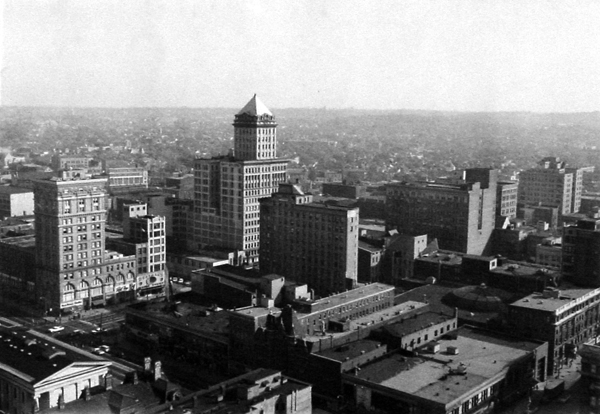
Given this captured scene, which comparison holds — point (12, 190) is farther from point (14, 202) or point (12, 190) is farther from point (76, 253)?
point (76, 253)

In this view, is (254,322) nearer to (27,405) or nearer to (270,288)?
(270,288)

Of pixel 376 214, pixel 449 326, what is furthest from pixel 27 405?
pixel 376 214

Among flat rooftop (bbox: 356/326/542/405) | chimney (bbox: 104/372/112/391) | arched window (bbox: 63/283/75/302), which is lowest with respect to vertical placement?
arched window (bbox: 63/283/75/302)

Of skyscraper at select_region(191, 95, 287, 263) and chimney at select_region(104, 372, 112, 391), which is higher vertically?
skyscraper at select_region(191, 95, 287, 263)

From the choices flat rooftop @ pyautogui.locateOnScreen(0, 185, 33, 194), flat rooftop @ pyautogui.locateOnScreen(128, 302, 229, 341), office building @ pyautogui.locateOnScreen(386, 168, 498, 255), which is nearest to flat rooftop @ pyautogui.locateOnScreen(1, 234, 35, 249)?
flat rooftop @ pyautogui.locateOnScreen(128, 302, 229, 341)

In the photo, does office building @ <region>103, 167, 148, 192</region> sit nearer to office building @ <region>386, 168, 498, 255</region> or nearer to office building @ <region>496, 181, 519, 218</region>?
office building @ <region>386, 168, 498, 255</region>

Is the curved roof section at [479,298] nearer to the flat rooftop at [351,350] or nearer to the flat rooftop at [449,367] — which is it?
the flat rooftop at [449,367]

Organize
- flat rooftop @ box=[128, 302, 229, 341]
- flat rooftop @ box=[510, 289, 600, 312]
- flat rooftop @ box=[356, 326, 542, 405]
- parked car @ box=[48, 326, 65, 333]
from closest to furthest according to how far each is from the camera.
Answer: flat rooftop @ box=[356, 326, 542, 405]
flat rooftop @ box=[128, 302, 229, 341]
flat rooftop @ box=[510, 289, 600, 312]
parked car @ box=[48, 326, 65, 333]
